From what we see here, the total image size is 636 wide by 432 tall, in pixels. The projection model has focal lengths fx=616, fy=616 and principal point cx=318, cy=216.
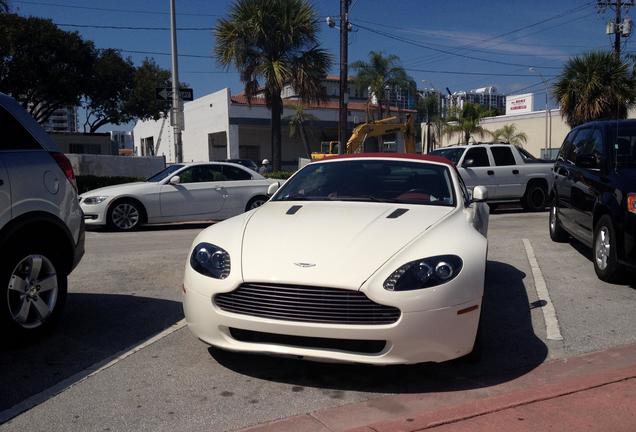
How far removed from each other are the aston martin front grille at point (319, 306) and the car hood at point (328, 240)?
54mm

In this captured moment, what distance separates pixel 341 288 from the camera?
11.8 ft

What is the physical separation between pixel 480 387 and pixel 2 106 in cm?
403

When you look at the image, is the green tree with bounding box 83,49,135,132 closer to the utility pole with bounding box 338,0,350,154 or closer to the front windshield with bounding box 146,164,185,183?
the utility pole with bounding box 338,0,350,154

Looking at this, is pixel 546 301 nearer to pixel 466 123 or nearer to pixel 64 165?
pixel 64 165

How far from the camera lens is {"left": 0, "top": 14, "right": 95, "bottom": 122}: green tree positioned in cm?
2789

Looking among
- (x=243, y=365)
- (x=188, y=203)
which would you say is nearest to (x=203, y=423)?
(x=243, y=365)

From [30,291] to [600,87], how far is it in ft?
81.6

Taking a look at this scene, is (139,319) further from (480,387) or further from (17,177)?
(480,387)

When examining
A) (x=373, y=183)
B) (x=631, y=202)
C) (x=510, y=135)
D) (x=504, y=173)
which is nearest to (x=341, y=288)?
(x=373, y=183)

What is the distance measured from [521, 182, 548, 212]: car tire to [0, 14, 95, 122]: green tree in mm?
23367


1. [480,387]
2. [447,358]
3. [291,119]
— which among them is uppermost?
[291,119]

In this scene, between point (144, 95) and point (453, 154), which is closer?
point (453, 154)

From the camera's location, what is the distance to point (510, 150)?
598 inches

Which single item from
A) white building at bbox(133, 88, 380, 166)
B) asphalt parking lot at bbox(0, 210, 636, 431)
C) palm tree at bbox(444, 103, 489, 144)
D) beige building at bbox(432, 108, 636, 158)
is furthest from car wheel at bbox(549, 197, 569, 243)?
palm tree at bbox(444, 103, 489, 144)
